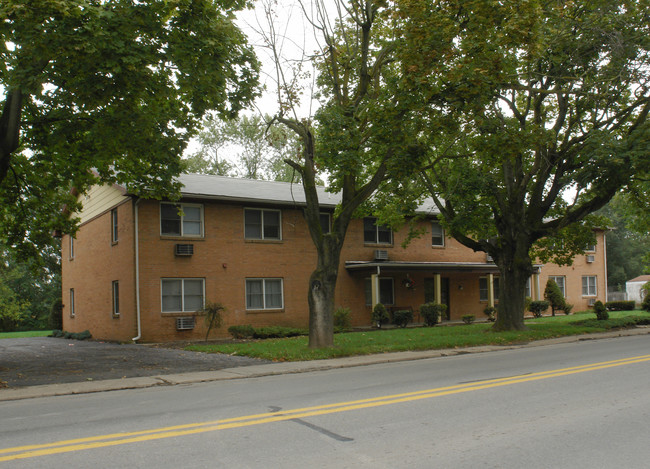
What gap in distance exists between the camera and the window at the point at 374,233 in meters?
28.2

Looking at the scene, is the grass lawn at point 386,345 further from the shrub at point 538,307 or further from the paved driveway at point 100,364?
the shrub at point 538,307

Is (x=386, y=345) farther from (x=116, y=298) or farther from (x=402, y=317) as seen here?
(x=116, y=298)

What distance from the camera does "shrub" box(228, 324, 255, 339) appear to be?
879 inches

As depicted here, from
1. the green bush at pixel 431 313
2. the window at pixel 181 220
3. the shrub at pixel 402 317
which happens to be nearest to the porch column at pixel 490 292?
the green bush at pixel 431 313

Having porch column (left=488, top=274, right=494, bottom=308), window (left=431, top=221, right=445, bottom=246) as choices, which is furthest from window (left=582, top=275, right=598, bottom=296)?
window (left=431, top=221, right=445, bottom=246)

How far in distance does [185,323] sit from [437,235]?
14.7 m

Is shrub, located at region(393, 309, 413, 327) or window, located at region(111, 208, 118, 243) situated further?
shrub, located at region(393, 309, 413, 327)

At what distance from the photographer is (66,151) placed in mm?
15781

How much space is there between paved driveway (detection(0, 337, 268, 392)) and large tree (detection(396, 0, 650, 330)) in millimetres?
7668

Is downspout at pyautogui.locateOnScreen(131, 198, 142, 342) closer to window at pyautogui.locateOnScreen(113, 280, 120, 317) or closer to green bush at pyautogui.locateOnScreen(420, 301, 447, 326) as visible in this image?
window at pyautogui.locateOnScreen(113, 280, 120, 317)

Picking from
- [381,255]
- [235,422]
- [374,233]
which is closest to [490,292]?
[381,255]

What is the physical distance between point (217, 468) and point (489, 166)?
665 inches

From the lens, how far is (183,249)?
2233cm

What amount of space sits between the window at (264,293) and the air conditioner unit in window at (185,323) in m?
2.64
